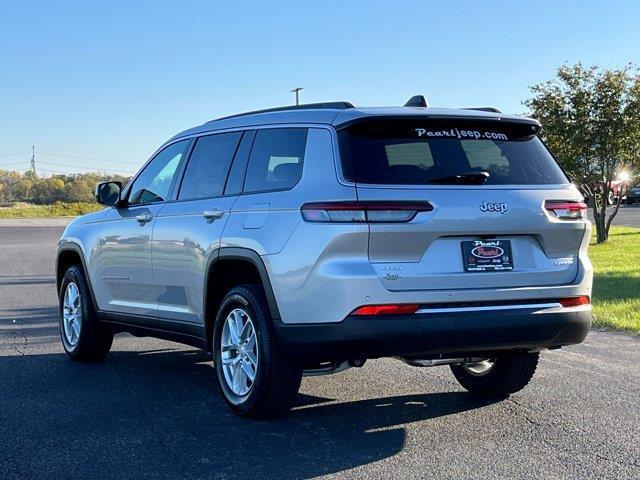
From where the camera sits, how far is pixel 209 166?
6.63 metres

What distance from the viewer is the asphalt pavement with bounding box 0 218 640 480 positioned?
4.73 m

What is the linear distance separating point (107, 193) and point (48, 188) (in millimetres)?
101807

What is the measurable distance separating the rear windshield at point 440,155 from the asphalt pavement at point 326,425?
1.48 m

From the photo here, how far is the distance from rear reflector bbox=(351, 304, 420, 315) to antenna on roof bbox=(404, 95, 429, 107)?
1.59 m

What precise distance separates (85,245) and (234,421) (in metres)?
3.00

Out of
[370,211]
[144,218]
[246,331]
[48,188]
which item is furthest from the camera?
[48,188]

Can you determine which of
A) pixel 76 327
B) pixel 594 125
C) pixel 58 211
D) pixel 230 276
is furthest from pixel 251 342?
pixel 58 211

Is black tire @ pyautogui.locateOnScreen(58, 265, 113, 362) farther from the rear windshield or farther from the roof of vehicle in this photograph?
the rear windshield

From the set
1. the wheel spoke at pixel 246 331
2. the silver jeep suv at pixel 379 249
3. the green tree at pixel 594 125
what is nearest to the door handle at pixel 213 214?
the silver jeep suv at pixel 379 249

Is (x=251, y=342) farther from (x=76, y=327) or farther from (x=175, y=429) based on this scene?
(x=76, y=327)

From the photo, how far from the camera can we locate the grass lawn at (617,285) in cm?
1039

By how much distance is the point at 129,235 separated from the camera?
734 centimetres

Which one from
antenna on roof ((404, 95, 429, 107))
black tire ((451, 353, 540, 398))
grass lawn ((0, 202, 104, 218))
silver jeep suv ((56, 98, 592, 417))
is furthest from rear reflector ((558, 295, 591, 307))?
grass lawn ((0, 202, 104, 218))

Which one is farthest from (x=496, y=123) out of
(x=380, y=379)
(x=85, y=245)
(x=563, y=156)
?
(x=563, y=156)
